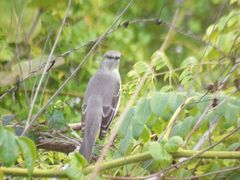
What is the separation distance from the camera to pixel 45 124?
456cm

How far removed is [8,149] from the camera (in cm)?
359

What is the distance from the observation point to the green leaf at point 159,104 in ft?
13.5

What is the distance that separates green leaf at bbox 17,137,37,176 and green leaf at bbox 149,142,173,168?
60cm

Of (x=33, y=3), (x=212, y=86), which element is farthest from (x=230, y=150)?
(x=33, y=3)

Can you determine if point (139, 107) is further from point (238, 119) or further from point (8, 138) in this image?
point (8, 138)

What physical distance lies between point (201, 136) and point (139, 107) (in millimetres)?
477

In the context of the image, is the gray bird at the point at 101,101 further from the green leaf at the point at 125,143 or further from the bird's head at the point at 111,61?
the green leaf at the point at 125,143

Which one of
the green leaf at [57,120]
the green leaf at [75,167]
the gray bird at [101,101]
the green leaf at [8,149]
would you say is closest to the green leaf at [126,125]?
the green leaf at [57,120]

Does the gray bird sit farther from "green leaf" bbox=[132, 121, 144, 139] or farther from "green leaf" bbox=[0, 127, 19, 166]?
"green leaf" bbox=[0, 127, 19, 166]

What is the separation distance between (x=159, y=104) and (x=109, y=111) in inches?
69.4

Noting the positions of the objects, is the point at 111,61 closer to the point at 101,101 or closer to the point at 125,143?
the point at 101,101

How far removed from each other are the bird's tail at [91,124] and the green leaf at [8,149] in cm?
93

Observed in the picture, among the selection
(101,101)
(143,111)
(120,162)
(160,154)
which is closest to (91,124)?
(101,101)

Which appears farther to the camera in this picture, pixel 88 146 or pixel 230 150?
pixel 88 146
